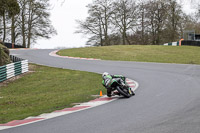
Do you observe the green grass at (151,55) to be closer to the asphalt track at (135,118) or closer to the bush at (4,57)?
the bush at (4,57)

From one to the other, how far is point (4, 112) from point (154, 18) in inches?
1911

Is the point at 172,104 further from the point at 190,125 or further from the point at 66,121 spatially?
the point at 66,121

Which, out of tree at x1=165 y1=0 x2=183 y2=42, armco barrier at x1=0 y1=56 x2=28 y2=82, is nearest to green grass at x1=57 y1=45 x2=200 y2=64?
armco barrier at x1=0 y1=56 x2=28 y2=82

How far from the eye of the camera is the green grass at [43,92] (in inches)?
362

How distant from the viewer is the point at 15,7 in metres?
27.4

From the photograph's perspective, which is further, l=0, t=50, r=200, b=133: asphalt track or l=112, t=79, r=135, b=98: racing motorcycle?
l=112, t=79, r=135, b=98: racing motorcycle

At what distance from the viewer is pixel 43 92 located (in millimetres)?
13391

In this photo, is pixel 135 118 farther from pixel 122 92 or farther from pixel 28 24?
pixel 28 24

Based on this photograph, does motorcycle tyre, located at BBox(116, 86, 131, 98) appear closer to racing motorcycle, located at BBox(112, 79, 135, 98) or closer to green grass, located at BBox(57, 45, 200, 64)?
racing motorcycle, located at BBox(112, 79, 135, 98)

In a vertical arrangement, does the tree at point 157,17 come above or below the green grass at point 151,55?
above

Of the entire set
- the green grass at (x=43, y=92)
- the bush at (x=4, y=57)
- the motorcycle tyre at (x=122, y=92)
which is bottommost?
the green grass at (x=43, y=92)

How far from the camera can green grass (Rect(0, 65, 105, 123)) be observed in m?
9.20

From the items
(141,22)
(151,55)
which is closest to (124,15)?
(141,22)

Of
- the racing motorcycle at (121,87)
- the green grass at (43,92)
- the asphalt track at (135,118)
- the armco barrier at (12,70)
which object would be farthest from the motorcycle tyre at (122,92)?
the armco barrier at (12,70)
